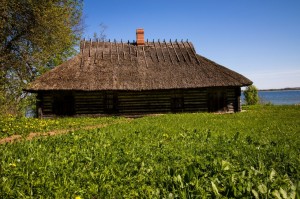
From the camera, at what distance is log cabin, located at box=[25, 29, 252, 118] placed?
21906 mm

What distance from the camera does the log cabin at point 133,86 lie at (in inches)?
862

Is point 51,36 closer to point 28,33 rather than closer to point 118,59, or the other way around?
point 28,33

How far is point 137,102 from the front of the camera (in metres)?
23.2

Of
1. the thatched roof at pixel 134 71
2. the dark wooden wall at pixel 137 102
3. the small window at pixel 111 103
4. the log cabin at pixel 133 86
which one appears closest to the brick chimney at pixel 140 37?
the thatched roof at pixel 134 71

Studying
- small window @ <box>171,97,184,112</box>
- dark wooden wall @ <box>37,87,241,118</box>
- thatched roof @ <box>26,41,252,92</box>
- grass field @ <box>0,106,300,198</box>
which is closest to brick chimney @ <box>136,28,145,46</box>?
thatched roof @ <box>26,41,252,92</box>

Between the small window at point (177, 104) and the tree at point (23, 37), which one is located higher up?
the tree at point (23, 37)

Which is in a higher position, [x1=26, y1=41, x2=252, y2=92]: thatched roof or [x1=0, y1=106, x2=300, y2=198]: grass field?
[x1=26, y1=41, x2=252, y2=92]: thatched roof

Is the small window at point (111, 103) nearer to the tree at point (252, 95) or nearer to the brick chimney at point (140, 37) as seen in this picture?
the brick chimney at point (140, 37)

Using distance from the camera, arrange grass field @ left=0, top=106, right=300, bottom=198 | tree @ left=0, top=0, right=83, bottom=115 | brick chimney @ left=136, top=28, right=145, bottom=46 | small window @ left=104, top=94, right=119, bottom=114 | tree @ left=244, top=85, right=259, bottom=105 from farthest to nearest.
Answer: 1. tree @ left=244, top=85, right=259, bottom=105
2. brick chimney @ left=136, top=28, right=145, bottom=46
3. small window @ left=104, top=94, right=119, bottom=114
4. tree @ left=0, top=0, right=83, bottom=115
5. grass field @ left=0, top=106, right=300, bottom=198

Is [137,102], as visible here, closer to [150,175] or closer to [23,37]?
[23,37]

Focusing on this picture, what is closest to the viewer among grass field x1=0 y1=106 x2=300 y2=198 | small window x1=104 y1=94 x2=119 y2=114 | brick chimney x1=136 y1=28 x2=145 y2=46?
grass field x1=0 y1=106 x2=300 y2=198

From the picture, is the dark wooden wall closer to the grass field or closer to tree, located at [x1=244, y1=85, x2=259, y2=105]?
the grass field

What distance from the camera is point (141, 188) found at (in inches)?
154

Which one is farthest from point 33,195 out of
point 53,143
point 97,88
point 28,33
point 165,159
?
point 28,33
